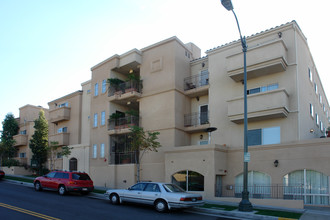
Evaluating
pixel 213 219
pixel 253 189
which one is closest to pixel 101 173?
pixel 253 189

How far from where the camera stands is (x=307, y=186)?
16766mm

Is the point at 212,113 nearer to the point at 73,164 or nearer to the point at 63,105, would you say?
the point at 73,164

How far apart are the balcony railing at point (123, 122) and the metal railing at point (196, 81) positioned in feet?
15.9

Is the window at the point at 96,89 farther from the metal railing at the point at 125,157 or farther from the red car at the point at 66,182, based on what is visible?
the red car at the point at 66,182

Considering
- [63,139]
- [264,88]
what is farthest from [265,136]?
[63,139]

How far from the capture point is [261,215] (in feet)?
43.0

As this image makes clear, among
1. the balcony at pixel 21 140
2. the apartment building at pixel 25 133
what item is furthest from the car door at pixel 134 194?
the balcony at pixel 21 140

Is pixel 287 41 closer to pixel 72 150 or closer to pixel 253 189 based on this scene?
pixel 253 189

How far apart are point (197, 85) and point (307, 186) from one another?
11362 millimetres

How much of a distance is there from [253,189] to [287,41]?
9504 mm

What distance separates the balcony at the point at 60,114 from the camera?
114ft

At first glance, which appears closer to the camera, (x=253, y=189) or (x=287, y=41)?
(x=253, y=189)

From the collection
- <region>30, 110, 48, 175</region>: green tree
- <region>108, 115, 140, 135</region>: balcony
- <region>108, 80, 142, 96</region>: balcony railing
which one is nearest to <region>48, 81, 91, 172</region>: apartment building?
<region>30, 110, 48, 175</region>: green tree

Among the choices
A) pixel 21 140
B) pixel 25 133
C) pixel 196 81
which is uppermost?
pixel 196 81
